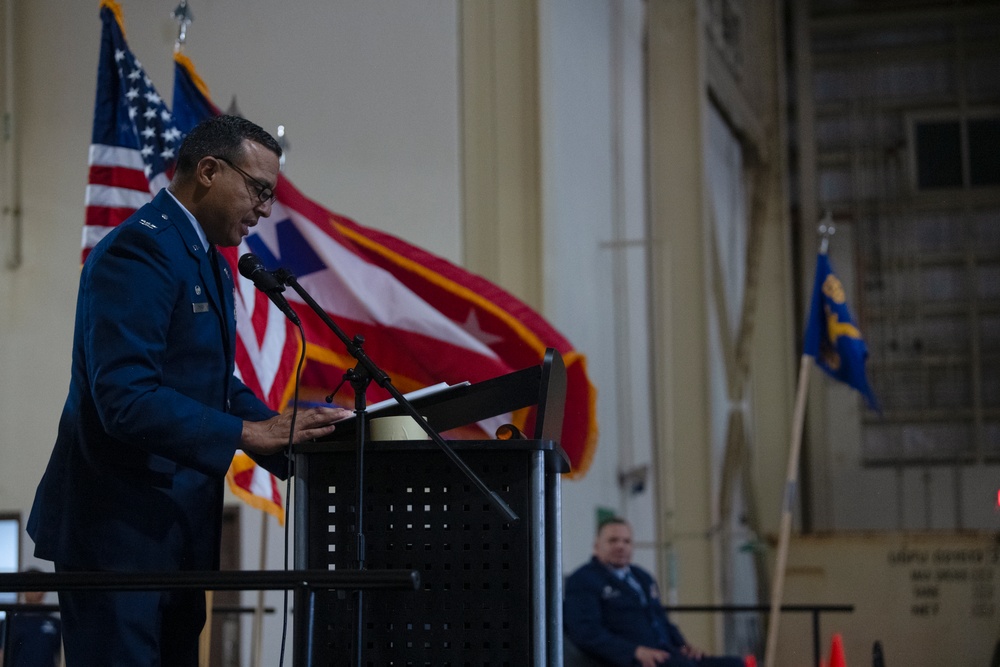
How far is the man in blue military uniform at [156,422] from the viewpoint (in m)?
2.34

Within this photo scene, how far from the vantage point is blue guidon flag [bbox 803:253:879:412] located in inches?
307

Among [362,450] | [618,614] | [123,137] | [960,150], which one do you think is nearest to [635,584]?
[618,614]

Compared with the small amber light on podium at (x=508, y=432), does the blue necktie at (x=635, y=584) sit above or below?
below

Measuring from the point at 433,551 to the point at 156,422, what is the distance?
1.79 feet

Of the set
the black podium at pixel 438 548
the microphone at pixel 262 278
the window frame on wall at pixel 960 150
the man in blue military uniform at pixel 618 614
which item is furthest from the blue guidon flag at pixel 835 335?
the window frame on wall at pixel 960 150

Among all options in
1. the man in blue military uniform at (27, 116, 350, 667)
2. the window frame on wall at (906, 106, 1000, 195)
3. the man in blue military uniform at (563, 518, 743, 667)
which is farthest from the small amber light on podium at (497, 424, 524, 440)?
the window frame on wall at (906, 106, 1000, 195)

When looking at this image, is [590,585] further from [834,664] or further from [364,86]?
[364,86]

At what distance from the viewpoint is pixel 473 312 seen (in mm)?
5707

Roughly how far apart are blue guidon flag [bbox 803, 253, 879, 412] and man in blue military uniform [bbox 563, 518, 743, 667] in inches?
76.6

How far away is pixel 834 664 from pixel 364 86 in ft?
13.0

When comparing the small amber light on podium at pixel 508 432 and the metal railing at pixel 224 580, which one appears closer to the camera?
the metal railing at pixel 224 580

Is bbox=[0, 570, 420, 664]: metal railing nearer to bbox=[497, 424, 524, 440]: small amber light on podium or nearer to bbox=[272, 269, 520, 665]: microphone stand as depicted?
bbox=[272, 269, 520, 665]: microphone stand

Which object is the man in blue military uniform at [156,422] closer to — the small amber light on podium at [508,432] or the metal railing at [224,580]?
the metal railing at [224,580]

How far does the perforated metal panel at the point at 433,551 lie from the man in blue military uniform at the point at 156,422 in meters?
0.15
